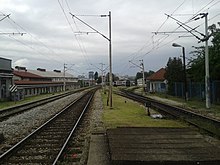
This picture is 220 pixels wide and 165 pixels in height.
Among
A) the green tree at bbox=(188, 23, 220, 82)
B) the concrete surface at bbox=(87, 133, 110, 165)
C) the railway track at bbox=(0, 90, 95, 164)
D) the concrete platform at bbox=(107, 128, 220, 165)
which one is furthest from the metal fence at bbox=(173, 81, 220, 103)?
the concrete surface at bbox=(87, 133, 110, 165)

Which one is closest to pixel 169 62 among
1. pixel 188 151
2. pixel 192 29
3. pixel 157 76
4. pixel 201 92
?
pixel 201 92

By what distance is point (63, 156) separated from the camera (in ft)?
32.2

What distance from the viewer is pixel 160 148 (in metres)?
9.63

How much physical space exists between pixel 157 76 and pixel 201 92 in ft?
144

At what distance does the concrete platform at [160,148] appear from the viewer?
809 cm

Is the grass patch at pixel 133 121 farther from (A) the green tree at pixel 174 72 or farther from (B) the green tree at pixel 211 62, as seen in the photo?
(A) the green tree at pixel 174 72

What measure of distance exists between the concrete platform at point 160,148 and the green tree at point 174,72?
44.5m

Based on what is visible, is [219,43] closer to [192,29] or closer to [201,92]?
[201,92]

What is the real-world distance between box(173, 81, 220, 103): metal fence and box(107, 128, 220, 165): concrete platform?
25.3m

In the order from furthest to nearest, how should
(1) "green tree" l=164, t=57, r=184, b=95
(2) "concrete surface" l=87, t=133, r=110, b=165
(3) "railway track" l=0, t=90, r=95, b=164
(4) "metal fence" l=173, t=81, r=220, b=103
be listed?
(1) "green tree" l=164, t=57, r=184, b=95, (4) "metal fence" l=173, t=81, r=220, b=103, (3) "railway track" l=0, t=90, r=95, b=164, (2) "concrete surface" l=87, t=133, r=110, b=165

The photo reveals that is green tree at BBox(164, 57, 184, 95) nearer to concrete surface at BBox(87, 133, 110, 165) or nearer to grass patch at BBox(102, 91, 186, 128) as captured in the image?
grass patch at BBox(102, 91, 186, 128)

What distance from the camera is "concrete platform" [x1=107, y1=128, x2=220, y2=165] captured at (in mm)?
8094

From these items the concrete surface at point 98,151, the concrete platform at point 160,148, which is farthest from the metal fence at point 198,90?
the concrete surface at point 98,151

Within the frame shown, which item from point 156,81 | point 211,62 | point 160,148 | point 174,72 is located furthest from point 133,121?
point 156,81
